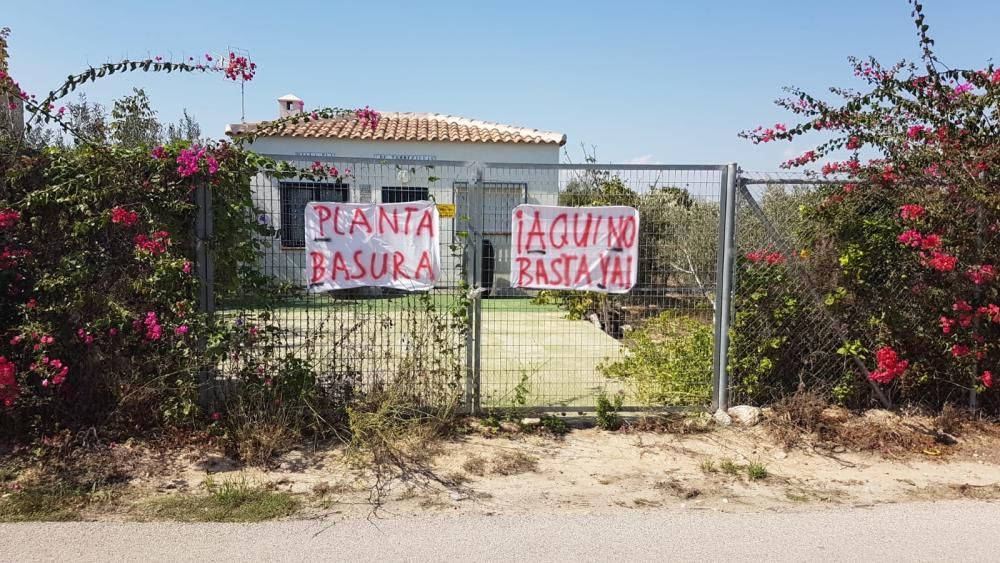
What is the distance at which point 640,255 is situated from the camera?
17.9 ft

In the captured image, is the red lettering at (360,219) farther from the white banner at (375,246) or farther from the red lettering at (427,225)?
the red lettering at (427,225)

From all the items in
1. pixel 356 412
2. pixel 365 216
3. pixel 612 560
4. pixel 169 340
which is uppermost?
pixel 365 216

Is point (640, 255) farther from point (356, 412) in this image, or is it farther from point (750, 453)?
point (356, 412)

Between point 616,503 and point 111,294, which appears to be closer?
point 616,503

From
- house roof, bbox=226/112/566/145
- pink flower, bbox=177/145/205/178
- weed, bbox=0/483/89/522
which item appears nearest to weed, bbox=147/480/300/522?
weed, bbox=0/483/89/522

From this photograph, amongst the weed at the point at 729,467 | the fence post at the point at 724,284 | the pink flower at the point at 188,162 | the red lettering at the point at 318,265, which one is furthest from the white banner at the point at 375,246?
the weed at the point at 729,467

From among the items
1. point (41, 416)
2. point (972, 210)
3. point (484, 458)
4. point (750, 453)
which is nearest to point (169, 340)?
point (41, 416)

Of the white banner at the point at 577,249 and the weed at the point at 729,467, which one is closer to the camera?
the weed at the point at 729,467

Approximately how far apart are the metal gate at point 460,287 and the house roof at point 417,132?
34.9 ft

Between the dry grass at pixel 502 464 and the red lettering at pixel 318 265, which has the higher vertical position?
the red lettering at pixel 318 265

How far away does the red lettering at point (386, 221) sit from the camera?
5.24 meters

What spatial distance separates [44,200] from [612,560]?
14.3 ft

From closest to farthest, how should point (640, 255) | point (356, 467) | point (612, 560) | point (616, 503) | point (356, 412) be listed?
1. point (612, 560)
2. point (616, 503)
3. point (356, 467)
4. point (356, 412)
5. point (640, 255)

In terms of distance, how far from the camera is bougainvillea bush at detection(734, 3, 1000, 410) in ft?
17.1
